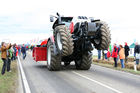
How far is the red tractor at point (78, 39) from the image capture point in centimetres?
1033

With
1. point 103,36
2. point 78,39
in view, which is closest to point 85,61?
point 78,39

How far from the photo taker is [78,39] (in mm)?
11266

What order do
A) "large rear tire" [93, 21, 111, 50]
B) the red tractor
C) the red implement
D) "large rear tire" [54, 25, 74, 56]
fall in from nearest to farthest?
"large rear tire" [54, 25, 74, 56], the red tractor, "large rear tire" [93, 21, 111, 50], the red implement

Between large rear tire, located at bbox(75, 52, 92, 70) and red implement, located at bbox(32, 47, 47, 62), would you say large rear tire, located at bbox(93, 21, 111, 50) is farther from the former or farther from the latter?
red implement, located at bbox(32, 47, 47, 62)

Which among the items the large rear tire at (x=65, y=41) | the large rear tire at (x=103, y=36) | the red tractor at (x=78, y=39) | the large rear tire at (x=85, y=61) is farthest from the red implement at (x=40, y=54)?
the large rear tire at (x=103, y=36)

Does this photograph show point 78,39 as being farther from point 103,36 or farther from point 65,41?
point 103,36

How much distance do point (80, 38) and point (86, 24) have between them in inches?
42.0

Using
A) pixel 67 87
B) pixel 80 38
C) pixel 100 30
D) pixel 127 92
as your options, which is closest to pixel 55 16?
pixel 80 38

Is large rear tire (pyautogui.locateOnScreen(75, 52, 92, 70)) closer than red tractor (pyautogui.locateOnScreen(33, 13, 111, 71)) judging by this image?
No

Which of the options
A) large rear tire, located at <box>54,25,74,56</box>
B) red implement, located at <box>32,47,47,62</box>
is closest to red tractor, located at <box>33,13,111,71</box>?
large rear tire, located at <box>54,25,74,56</box>

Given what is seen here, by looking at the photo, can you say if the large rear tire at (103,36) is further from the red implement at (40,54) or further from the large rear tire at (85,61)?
the red implement at (40,54)

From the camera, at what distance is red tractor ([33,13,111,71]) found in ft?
33.9

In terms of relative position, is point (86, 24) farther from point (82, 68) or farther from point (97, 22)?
point (82, 68)

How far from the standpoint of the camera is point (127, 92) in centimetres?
703
